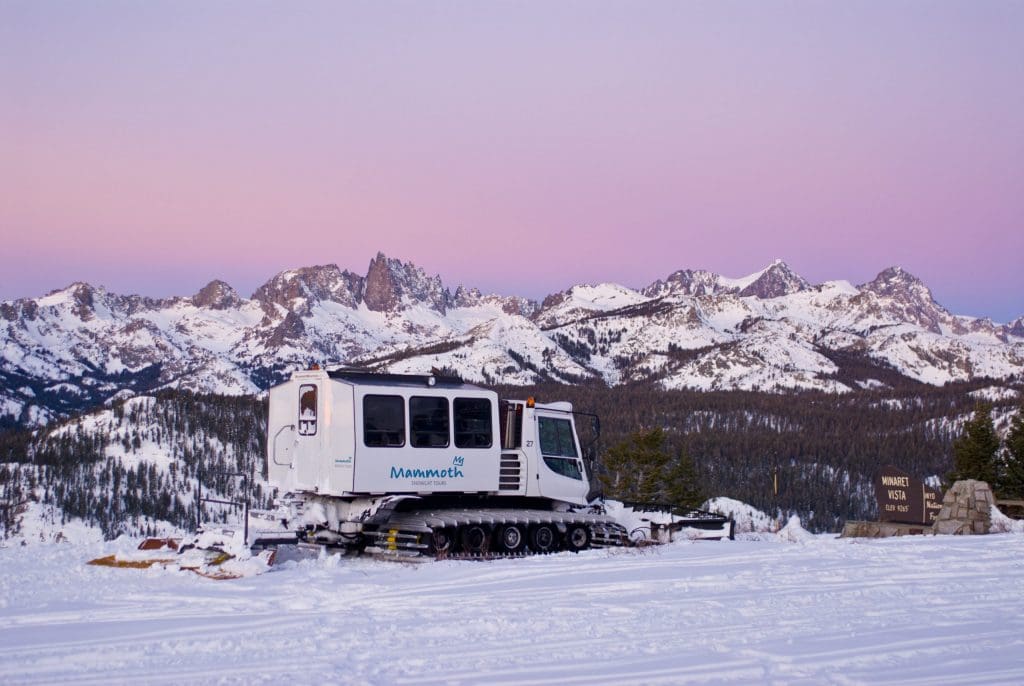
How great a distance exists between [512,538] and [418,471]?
223 cm

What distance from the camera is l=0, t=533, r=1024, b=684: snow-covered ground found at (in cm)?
853

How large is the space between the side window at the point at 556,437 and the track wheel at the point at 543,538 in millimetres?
1584

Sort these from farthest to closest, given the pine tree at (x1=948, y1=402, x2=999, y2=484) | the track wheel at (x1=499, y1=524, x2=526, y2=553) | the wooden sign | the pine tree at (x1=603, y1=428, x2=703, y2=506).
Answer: the pine tree at (x1=603, y1=428, x2=703, y2=506) → the pine tree at (x1=948, y1=402, x2=999, y2=484) → the wooden sign → the track wheel at (x1=499, y1=524, x2=526, y2=553)

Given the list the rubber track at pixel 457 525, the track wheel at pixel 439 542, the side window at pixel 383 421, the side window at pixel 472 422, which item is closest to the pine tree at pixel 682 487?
the rubber track at pixel 457 525

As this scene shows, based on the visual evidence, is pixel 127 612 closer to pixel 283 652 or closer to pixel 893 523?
pixel 283 652

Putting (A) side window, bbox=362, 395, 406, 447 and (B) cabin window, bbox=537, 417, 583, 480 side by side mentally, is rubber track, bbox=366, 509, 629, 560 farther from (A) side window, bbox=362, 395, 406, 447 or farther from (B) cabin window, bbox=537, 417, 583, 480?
(A) side window, bbox=362, 395, 406, 447

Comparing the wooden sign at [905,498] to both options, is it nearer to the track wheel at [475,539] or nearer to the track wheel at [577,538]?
the track wheel at [577,538]

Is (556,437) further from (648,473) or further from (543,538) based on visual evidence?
(648,473)

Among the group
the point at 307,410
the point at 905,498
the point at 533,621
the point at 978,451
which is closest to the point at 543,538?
the point at 307,410

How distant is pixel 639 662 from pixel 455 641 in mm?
1899

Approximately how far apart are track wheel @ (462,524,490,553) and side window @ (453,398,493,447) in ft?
5.26

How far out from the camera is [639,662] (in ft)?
29.0

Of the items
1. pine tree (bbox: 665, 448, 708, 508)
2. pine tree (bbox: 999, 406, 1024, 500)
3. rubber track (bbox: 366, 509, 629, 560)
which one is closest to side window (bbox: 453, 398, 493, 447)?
rubber track (bbox: 366, 509, 629, 560)

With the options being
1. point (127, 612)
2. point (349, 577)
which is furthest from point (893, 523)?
point (127, 612)
